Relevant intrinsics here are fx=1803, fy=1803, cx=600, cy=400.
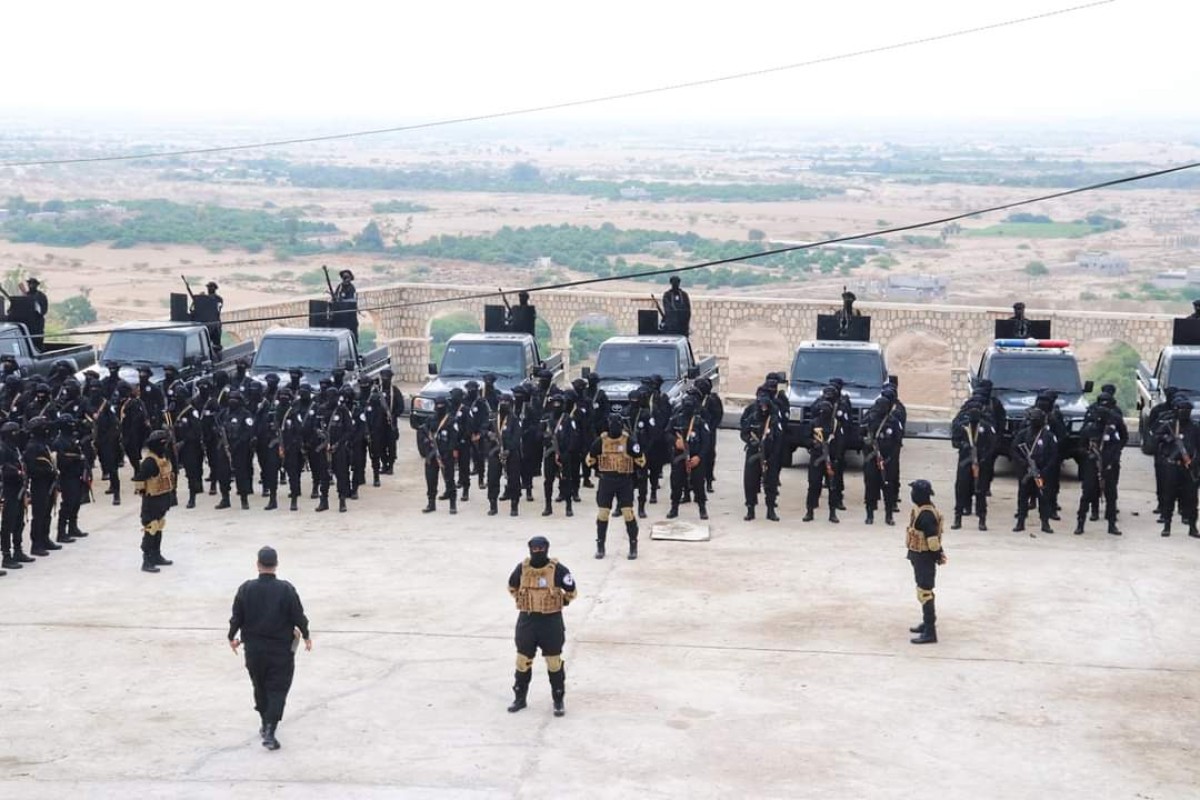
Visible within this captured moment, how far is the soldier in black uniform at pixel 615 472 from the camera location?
17.4m

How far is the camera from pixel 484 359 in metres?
23.9

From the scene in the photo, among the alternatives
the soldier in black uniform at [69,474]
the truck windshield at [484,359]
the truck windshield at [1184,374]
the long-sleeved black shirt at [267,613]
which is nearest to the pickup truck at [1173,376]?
the truck windshield at [1184,374]

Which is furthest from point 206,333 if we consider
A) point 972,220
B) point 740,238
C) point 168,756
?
point 972,220

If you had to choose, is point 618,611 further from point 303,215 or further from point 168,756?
point 303,215

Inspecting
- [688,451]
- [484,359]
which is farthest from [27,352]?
[688,451]

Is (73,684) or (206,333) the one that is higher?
(206,333)

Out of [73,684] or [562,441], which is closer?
[73,684]

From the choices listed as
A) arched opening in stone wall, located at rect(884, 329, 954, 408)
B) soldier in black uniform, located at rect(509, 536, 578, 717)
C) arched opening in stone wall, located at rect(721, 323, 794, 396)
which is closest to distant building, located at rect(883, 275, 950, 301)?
arched opening in stone wall, located at rect(884, 329, 954, 408)

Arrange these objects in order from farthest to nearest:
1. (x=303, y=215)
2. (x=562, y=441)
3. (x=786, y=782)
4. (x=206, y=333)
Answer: (x=303, y=215), (x=206, y=333), (x=562, y=441), (x=786, y=782)

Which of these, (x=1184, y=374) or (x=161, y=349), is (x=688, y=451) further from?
(x=161, y=349)

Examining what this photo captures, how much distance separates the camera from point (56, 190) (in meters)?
159

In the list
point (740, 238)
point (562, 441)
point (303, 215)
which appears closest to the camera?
point (562, 441)

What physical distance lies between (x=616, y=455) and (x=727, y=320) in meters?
14.6

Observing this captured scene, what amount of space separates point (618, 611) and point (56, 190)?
152 metres
